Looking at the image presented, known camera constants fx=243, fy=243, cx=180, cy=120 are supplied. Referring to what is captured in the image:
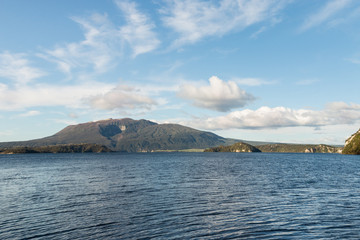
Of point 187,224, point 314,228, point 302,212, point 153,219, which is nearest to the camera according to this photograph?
point 314,228

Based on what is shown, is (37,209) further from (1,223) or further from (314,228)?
(314,228)

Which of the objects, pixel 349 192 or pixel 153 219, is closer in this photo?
pixel 153 219

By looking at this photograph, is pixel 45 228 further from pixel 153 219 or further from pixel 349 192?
pixel 349 192

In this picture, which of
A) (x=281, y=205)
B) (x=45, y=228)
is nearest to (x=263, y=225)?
(x=281, y=205)

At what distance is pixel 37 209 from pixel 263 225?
3552 centimetres

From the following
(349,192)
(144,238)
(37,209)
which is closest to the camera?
(144,238)

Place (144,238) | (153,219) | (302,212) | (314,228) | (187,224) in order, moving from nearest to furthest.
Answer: (144,238) < (314,228) < (187,224) < (153,219) < (302,212)

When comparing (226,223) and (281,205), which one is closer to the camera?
(226,223)

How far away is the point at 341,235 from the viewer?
26.8m

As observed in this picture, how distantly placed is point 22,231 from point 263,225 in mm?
29727

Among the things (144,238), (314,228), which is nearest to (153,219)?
(144,238)

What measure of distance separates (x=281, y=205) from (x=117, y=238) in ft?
92.0

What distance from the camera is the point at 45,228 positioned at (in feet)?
101

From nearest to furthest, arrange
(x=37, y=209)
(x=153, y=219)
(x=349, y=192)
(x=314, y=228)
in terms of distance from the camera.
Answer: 1. (x=314, y=228)
2. (x=153, y=219)
3. (x=37, y=209)
4. (x=349, y=192)
